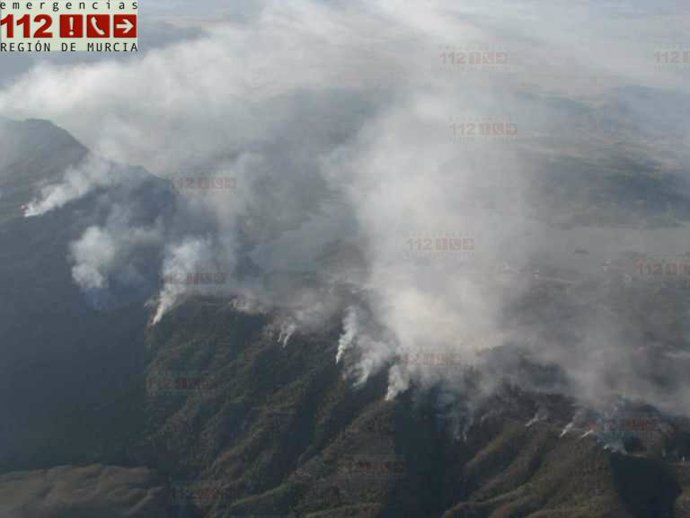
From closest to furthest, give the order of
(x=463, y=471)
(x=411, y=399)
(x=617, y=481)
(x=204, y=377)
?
1. (x=617, y=481)
2. (x=463, y=471)
3. (x=411, y=399)
4. (x=204, y=377)

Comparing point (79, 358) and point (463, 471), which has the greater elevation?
point (463, 471)

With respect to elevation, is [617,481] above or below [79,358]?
above

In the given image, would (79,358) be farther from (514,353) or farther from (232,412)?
(514,353)

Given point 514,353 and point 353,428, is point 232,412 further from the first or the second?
point 514,353

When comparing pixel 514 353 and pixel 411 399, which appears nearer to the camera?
pixel 411 399

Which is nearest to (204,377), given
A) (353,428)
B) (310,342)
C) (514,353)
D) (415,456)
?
(310,342)

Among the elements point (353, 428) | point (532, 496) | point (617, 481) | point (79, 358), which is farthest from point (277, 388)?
point (617, 481)

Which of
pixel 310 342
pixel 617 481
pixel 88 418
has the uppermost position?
pixel 617 481

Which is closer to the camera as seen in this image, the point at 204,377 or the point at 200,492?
the point at 200,492

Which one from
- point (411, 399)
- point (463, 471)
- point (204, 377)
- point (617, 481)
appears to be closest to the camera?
point (617, 481)
